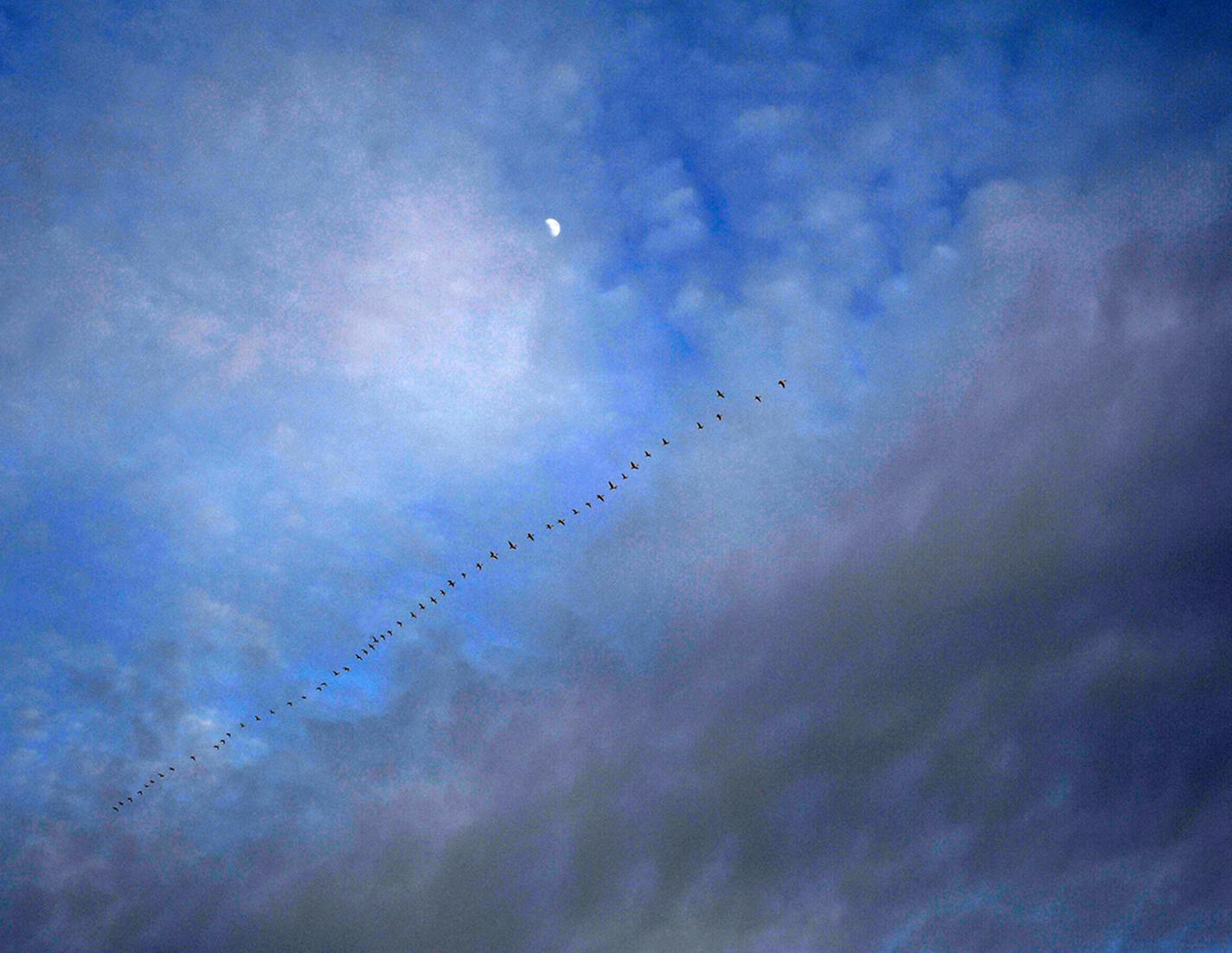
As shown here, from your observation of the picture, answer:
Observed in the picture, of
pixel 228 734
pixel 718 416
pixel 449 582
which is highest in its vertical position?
pixel 228 734

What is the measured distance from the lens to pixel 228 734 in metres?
152

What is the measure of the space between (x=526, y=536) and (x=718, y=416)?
3967cm

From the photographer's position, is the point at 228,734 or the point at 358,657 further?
the point at 228,734

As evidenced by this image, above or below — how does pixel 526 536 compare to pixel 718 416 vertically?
above

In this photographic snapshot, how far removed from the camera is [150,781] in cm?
15262

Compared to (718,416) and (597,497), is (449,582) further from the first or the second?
(718,416)

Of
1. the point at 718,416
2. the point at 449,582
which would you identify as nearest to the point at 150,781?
the point at 449,582

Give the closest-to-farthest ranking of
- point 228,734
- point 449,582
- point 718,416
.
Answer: point 718,416 → point 449,582 → point 228,734

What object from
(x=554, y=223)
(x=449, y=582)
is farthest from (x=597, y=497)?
(x=554, y=223)

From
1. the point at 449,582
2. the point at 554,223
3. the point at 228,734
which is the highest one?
the point at 554,223

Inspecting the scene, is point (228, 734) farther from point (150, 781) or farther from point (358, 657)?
point (358, 657)

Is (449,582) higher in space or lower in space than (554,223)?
lower

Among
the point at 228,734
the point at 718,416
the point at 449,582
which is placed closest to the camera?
the point at 718,416

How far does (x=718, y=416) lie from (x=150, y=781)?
129m
